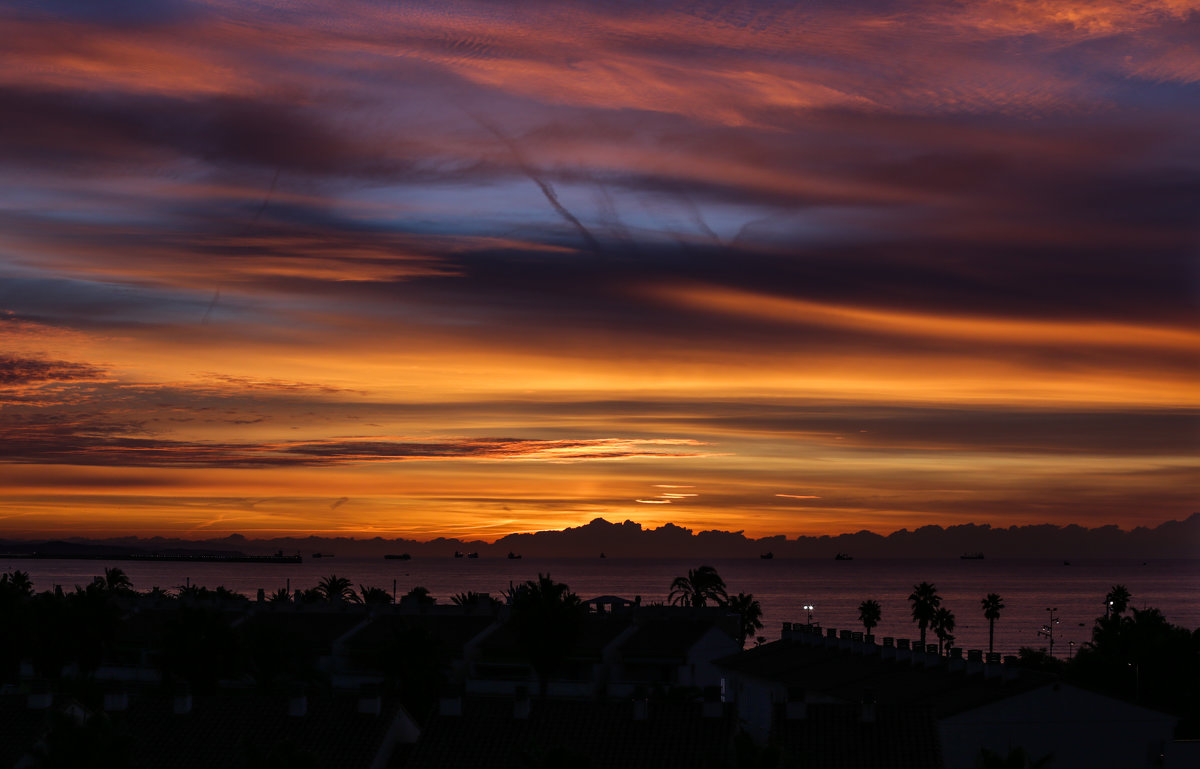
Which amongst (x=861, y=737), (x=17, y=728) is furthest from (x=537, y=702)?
(x=17, y=728)

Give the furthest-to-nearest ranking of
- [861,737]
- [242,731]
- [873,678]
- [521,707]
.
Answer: [873,678], [521,707], [242,731], [861,737]

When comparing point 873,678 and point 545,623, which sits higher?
point 545,623

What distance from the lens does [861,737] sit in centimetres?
5756

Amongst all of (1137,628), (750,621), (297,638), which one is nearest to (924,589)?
(750,621)

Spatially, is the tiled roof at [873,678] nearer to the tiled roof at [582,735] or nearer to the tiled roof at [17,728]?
the tiled roof at [582,735]

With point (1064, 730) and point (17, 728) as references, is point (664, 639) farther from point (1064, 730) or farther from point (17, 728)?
point (17, 728)

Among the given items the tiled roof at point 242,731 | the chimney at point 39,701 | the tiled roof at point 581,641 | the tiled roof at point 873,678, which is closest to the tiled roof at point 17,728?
the chimney at point 39,701

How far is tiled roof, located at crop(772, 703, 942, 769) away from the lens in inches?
2200

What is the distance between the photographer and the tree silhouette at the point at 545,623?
325 ft

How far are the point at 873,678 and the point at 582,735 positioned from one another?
2564 cm

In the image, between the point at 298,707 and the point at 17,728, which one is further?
the point at 298,707

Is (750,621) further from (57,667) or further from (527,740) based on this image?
(527,740)

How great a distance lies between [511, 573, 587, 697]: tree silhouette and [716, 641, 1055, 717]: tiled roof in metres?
11.8

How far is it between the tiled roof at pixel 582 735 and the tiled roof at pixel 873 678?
12703 millimetres
